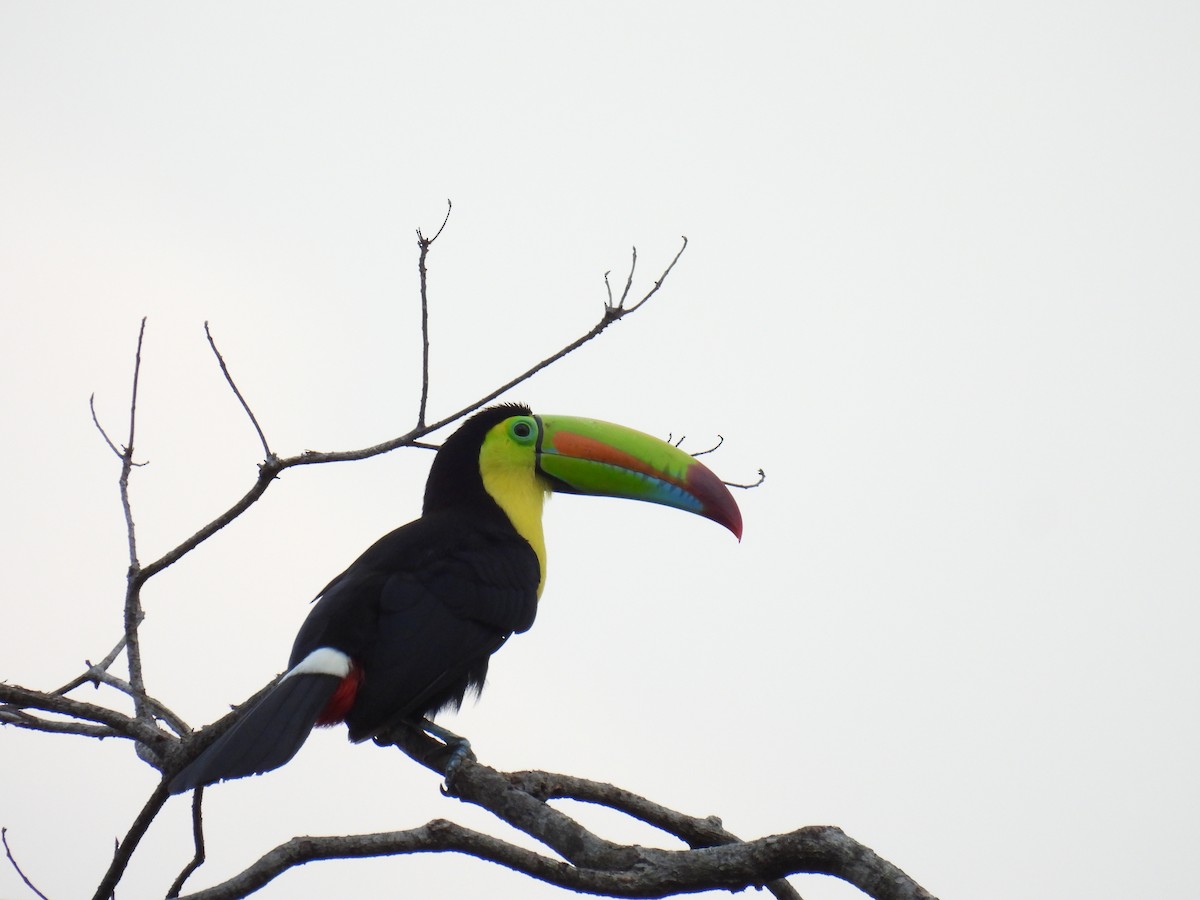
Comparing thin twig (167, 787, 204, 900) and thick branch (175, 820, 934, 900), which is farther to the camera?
thin twig (167, 787, 204, 900)

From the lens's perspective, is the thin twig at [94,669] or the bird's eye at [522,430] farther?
the bird's eye at [522,430]

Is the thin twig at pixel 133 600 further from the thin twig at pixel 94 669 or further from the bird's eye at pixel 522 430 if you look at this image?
the bird's eye at pixel 522 430

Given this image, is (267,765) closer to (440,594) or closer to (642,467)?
(440,594)

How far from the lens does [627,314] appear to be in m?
4.15

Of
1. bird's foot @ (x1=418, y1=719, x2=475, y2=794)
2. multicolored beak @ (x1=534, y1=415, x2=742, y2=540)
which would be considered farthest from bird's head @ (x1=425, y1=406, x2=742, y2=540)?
bird's foot @ (x1=418, y1=719, x2=475, y2=794)

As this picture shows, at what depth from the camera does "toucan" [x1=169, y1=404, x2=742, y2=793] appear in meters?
4.31

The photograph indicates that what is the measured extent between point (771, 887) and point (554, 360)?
70.5 inches

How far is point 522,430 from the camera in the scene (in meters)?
6.51

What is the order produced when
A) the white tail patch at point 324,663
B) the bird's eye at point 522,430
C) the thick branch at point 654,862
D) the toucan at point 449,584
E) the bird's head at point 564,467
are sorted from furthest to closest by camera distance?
the bird's eye at point 522,430, the bird's head at point 564,467, the white tail patch at point 324,663, the toucan at point 449,584, the thick branch at point 654,862

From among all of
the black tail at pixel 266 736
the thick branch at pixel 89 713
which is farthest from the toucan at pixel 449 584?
the thick branch at pixel 89 713

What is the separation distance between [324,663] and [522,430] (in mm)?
2230

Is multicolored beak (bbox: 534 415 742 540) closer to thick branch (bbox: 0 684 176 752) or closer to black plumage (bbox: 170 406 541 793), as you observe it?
black plumage (bbox: 170 406 541 793)

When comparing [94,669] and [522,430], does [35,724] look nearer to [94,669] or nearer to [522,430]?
[94,669]

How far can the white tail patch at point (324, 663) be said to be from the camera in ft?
14.8
